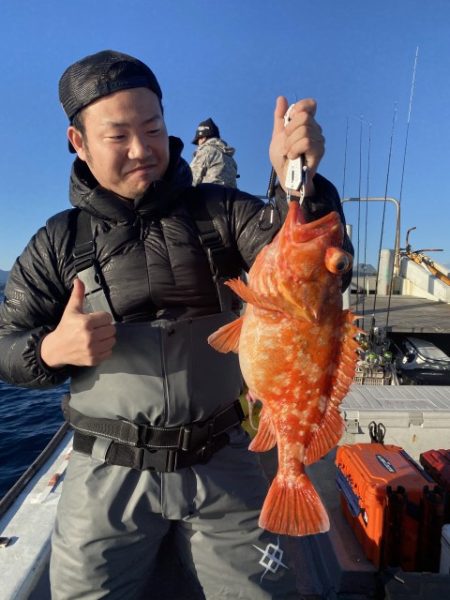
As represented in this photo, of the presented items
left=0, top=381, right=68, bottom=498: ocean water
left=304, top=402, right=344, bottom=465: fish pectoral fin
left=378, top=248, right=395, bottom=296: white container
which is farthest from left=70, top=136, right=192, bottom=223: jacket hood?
left=378, top=248, right=395, bottom=296: white container

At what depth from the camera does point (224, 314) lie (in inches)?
106

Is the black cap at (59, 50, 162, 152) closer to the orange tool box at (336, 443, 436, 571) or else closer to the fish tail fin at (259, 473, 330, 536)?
the fish tail fin at (259, 473, 330, 536)

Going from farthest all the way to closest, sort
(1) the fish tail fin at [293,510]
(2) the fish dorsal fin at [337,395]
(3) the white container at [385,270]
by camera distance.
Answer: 1. (3) the white container at [385,270]
2. (2) the fish dorsal fin at [337,395]
3. (1) the fish tail fin at [293,510]

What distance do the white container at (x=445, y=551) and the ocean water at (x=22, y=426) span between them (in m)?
7.88

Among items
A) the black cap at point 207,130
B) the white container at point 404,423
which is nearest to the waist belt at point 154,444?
the white container at point 404,423

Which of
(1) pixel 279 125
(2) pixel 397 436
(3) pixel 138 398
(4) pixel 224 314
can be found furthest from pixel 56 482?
(1) pixel 279 125

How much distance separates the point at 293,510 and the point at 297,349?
0.81 metres

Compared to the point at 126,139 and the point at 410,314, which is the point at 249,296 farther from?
the point at 410,314

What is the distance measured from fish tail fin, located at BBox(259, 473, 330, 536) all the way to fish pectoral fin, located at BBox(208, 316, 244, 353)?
738 mm

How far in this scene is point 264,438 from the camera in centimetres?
234

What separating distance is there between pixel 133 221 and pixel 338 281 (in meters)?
1.23

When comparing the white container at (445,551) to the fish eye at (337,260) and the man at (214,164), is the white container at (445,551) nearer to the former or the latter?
the fish eye at (337,260)

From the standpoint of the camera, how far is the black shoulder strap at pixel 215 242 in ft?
8.45

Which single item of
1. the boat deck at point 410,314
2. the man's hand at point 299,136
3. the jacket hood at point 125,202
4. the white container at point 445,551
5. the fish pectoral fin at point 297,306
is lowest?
the boat deck at point 410,314
